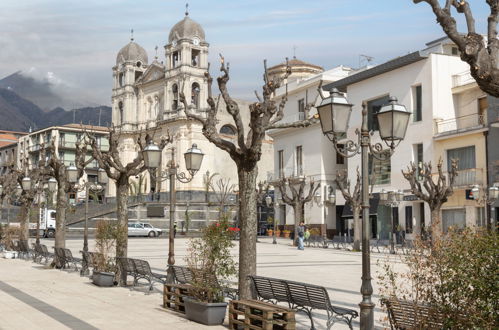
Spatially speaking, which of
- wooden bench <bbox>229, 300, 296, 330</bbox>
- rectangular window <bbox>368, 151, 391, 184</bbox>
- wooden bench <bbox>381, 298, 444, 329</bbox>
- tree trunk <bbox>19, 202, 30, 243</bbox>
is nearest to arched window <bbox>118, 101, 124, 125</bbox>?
rectangular window <bbox>368, 151, 391, 184</bbox>

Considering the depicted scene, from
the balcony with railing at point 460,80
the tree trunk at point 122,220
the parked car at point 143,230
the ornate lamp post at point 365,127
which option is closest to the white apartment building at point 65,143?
the parked car at point 143,230

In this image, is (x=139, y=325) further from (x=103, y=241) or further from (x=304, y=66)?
(x=304, y=66)

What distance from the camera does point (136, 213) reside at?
60562 millimetres

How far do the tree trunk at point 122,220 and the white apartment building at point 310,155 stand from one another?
2863cm

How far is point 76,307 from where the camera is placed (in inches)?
505

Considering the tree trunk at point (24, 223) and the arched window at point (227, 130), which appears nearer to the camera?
the tree trunk at point (24, 223)

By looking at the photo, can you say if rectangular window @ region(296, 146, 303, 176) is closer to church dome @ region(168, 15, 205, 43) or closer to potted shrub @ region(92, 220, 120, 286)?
church dome @ region(168, 15, 205, 43)

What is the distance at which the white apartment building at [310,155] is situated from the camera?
47.2 meters

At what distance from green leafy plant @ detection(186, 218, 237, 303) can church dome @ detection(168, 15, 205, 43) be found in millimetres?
55401

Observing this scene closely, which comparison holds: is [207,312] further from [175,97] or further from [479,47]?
[175,97]

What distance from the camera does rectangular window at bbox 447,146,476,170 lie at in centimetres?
3538

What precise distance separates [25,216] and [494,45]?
26675mm

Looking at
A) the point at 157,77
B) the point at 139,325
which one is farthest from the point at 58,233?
the point at 157,77

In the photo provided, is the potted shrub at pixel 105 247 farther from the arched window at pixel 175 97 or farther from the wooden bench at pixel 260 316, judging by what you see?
the arched window at pixel 175 97
